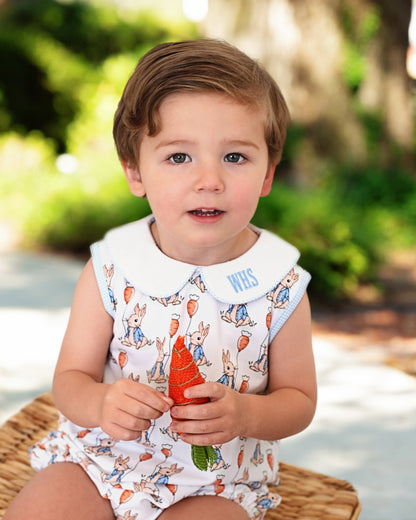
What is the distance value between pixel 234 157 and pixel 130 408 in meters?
0.53

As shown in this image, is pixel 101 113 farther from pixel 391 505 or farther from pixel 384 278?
pixel 391 505

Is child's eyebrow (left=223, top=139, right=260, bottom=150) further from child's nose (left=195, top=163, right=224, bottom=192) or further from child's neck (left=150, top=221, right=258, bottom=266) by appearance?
child's neck (left=150, top=221, right=258, bottom=266)

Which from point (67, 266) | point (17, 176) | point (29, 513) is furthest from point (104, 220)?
point (29, 513)

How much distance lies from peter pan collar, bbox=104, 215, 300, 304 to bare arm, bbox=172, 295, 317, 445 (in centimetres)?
11

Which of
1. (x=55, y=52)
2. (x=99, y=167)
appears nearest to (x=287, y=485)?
(x=99, y=167)

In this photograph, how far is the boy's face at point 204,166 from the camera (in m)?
1.33

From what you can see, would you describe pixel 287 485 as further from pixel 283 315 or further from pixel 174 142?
pixel 174 142

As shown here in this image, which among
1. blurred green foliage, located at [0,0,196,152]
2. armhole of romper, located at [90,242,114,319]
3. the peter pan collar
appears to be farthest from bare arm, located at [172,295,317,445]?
blurred green foliage, located at [0,0,196,152]

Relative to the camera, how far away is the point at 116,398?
4.23 ft

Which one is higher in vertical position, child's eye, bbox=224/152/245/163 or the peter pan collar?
child's eye, bbox=224/152/245/163

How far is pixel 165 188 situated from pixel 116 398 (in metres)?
0.42

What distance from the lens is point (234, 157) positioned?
1377mm

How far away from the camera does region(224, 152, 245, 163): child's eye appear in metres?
1.37

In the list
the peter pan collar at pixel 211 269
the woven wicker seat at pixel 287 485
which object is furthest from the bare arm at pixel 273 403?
the woven wicker seat at pixel 287 485
